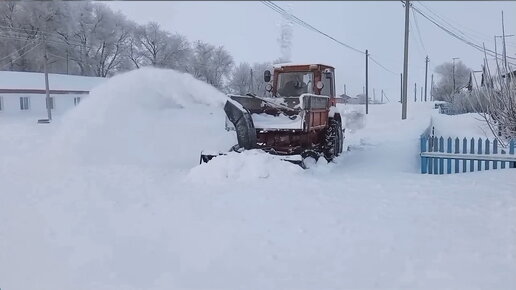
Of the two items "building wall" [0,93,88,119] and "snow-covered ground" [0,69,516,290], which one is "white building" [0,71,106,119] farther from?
"snow-covered ground" [0,69,516,290]

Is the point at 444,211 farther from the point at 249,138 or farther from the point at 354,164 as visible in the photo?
the point at 354,164

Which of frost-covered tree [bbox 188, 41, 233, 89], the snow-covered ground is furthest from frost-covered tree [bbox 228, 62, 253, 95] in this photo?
the snow-covered ground

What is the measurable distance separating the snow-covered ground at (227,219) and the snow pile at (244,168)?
30 millimetres

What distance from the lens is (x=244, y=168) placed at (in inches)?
324

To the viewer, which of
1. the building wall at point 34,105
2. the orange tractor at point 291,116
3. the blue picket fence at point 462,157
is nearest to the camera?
the blue picket fence at point 462,157

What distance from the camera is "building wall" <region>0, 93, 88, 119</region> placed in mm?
21750

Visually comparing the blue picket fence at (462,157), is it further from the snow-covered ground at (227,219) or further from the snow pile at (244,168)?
the snow pile at (244,168)

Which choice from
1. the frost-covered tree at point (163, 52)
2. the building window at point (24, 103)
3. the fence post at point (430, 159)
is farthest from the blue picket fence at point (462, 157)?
the building window at point (24, 103)

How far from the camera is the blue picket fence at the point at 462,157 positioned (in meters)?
8.84

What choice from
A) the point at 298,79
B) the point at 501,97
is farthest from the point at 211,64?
the point at 501,97

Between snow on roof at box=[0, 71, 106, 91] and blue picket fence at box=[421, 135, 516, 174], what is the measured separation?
1639 centimetres

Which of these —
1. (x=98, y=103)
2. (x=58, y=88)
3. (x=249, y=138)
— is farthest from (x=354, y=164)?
(x=58, y=88)

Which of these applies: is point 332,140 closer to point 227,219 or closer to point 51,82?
point 227,219

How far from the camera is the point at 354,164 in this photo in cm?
1073
